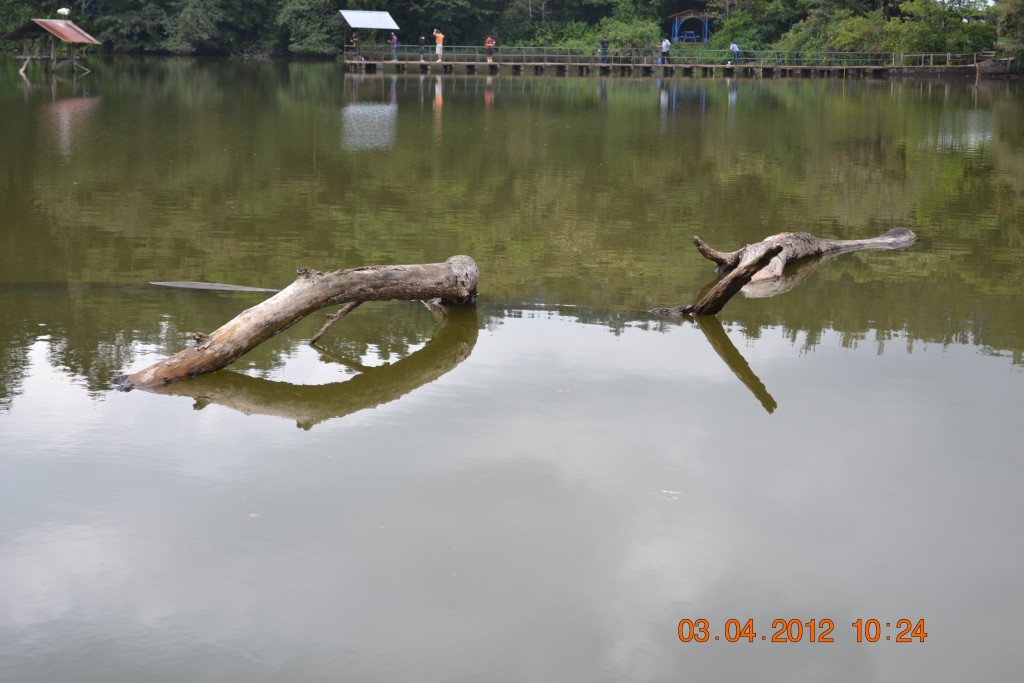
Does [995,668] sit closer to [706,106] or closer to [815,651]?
[815,651]

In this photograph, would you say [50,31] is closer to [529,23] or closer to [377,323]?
[529,23]

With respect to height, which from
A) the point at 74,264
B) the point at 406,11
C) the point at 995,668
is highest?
the point at 406,11

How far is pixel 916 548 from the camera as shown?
493cm

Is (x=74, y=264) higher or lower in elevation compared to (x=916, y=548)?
higher

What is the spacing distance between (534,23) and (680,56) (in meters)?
8.98

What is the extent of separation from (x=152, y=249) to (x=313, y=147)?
369 inches

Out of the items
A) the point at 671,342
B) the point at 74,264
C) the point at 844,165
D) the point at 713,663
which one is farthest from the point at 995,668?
the point at 844,165

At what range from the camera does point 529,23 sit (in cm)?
6047

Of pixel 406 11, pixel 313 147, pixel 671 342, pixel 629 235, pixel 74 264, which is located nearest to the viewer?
pixel 671 342

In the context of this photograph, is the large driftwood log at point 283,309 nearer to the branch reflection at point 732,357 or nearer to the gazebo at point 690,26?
the branch reflection at point 732,357

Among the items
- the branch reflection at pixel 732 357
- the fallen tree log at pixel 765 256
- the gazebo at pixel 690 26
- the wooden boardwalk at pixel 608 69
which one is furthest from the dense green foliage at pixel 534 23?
the branch reflection at pixel 732 357

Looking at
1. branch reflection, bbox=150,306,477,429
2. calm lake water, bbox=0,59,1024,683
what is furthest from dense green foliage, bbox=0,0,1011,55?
branch reflection, bbox=150,306,477,429

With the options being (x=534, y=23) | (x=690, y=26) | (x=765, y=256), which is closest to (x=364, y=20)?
(x=534, y=23)

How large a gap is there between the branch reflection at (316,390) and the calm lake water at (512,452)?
3 cm
